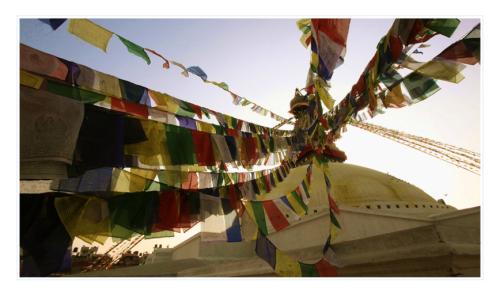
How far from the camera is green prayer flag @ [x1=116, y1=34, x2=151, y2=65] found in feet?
9.54

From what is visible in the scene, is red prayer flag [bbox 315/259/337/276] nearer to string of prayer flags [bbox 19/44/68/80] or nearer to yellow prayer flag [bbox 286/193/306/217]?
yellow prayer flag [bbox 286/193/306/217]

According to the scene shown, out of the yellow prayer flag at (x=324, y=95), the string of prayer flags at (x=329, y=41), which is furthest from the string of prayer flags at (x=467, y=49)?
the yellow prayer flag at (x=324, y=95)

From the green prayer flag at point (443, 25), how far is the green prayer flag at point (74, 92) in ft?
11.1

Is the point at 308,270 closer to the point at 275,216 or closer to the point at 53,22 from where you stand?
the point at 275,216

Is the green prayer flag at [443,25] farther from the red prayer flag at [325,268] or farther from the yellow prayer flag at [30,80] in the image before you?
the yellow prayer flag at [30,80]

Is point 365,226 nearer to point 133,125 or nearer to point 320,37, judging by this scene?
point 320,37

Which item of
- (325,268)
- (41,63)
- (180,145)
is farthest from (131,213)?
(325,268)

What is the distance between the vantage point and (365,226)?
7.02 m

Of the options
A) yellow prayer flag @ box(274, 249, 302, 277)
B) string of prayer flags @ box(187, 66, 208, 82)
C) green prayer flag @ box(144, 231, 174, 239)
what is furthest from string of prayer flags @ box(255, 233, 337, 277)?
string of prayer flags @ box(187, 66, 208, 82)

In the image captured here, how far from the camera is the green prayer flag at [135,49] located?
2909mm

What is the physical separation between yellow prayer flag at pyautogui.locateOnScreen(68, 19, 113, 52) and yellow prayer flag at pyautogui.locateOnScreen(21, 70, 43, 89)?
1.91 ft

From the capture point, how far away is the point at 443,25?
246 cm

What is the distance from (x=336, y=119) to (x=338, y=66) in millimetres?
1177

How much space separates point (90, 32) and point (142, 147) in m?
1.24
